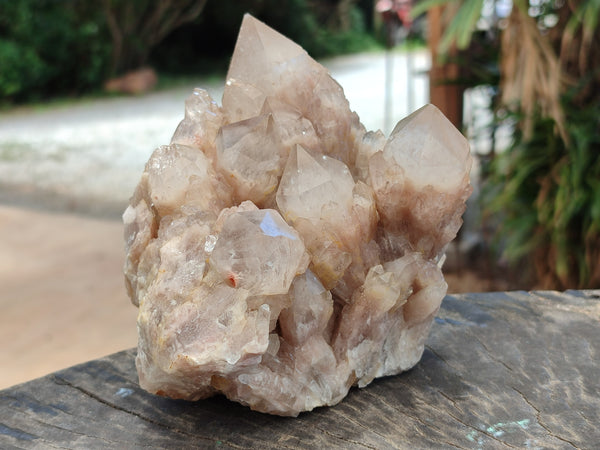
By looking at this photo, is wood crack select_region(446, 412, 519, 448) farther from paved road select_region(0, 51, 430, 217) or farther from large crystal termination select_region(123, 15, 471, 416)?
paved road select_region(0, 51, 430, 217)

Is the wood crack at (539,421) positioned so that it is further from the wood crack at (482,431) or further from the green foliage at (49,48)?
the green foliage at (49,48)

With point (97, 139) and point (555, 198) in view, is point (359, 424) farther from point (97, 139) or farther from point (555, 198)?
point (97, 139)

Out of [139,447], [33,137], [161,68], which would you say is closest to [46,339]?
[139,447]

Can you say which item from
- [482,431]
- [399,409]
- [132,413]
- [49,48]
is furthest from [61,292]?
[49,48]

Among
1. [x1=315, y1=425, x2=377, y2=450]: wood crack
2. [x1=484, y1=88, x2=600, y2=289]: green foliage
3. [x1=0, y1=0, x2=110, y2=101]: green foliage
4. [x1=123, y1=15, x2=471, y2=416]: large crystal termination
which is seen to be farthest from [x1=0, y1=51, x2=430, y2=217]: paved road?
[x1=315, y1=425, x2=377, y2=450]: wood crack

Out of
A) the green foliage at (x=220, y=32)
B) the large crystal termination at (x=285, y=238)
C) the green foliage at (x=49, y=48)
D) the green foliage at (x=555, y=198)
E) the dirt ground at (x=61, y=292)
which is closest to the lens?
the large crystal termination at (x=285, y=238)

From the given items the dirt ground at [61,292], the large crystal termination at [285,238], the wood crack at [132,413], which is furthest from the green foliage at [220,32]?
the wood crack at [132,413]
